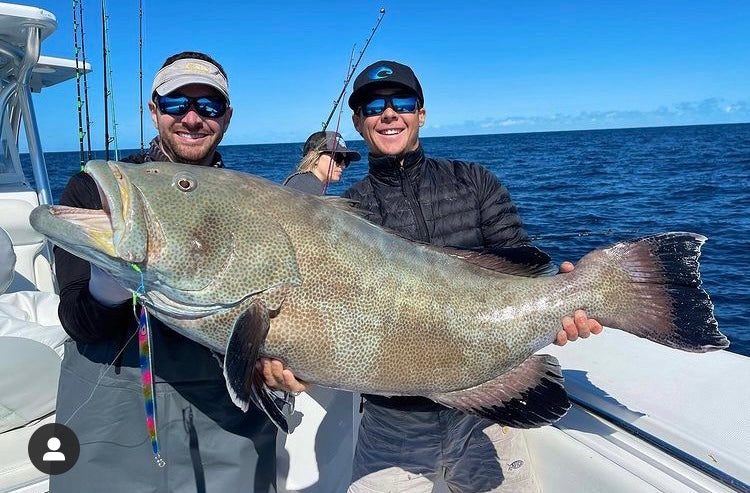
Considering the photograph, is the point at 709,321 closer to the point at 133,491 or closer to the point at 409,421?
the point at 409,421

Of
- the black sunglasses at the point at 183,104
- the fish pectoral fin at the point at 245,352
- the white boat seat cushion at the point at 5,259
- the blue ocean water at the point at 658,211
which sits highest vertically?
the black sunglasses at the point at 183,104

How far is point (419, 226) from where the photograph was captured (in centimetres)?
279

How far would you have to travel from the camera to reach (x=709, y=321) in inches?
88.5

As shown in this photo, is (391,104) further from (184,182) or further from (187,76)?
(184,182)

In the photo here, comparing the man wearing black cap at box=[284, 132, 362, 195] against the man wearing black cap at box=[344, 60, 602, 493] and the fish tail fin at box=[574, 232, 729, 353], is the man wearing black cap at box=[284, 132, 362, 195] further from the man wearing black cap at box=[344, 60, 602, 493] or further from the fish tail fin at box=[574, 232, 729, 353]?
the fish tail fin at box=[574, 232, 729, 353]

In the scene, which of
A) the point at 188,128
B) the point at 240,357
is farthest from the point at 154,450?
the point at 188,128

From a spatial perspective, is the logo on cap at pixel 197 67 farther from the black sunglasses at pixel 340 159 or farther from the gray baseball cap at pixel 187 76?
the black sunglasses at pixel 340 159

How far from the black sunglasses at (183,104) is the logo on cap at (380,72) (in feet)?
2.76

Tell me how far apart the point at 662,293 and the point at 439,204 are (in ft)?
3.75

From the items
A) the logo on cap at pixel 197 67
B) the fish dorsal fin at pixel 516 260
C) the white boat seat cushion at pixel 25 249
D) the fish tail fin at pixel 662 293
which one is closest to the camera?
the fish tail fin at pixel 662 293

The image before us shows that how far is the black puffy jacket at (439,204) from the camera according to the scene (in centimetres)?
280

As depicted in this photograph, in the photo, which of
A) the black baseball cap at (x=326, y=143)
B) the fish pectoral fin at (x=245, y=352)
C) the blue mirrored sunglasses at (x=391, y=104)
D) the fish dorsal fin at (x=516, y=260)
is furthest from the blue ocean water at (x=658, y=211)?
the black baseball cap at (x=326, y=143)

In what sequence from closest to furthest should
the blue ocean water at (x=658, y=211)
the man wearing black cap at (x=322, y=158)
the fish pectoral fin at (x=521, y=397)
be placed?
the fish pectoral fin at (x=521, y=397), the man wearing black cap at (x=322, y=158), the blue ocean water at (x=658, y=211)

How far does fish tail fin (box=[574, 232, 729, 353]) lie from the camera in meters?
2.27
